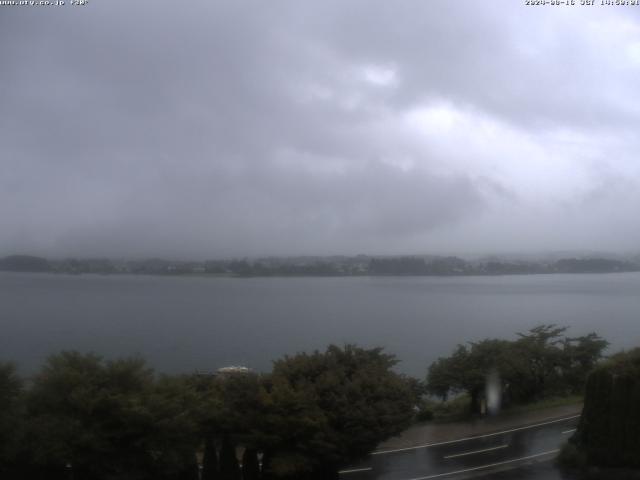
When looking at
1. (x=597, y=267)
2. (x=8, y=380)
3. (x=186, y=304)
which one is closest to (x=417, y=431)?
(x=8, y=380)

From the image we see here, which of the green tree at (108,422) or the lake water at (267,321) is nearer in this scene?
the green tree at (108,422)

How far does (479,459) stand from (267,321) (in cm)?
4630

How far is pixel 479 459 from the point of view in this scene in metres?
17.3

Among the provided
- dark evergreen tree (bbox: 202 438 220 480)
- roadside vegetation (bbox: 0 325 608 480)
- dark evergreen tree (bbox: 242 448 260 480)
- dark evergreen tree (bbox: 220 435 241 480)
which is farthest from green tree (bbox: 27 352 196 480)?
dark evergreen tree (bbox: 242 448 260 480)

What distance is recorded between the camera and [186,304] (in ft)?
274

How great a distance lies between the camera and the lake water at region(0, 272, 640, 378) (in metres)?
43.2

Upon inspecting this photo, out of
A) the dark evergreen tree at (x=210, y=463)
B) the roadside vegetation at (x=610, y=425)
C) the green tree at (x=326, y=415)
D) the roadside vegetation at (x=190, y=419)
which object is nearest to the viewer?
the roadside vegetation at (x=190, y=419)

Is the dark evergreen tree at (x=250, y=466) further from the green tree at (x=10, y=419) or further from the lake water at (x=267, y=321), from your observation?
the lake water at (x=267, y=321)

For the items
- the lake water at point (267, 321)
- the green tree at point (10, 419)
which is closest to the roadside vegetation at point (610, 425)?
the green tree at point (10, 419)

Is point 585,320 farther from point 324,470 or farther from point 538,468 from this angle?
point 324,470

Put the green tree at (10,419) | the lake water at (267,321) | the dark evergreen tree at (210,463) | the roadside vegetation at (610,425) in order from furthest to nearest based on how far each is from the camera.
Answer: the lake water at (267,321) → the roadside vegetation at (610,425) → the dark evergreen tree at (210,463) → the green tree at (10,419)

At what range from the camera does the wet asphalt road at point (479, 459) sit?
625 inches

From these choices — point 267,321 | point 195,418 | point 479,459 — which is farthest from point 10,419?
point 267,321

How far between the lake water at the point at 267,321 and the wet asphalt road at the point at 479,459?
39.3ft
